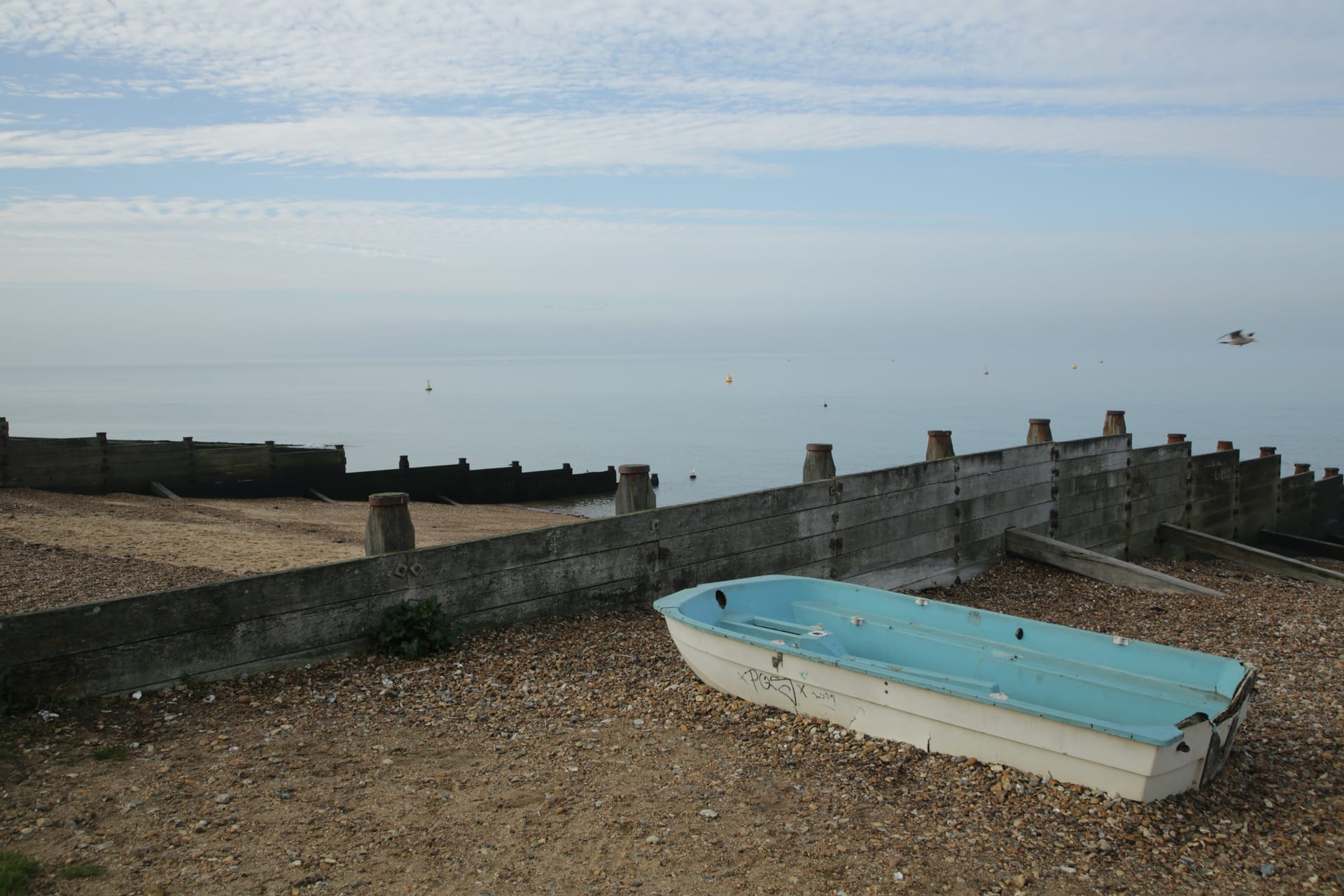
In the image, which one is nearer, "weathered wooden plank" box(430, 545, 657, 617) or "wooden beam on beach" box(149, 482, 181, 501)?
"weathered wooden plank" box(430, 545, 657, 617)

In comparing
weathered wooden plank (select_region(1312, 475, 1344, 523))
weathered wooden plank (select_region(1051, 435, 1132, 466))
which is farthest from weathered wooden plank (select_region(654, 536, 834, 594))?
weathered wooden plank (select_region(1312, 475, 1344, 523))

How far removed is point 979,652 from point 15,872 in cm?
565

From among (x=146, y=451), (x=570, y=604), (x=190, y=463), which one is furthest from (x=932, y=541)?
(x=146, y=451)

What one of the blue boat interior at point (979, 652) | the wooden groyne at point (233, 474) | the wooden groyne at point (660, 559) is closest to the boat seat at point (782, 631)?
the blue boat interior at point (979, 652)

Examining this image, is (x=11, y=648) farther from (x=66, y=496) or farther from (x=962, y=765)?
(x=66, y=496)

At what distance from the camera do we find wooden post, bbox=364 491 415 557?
7.15m

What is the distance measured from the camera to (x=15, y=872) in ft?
12.9

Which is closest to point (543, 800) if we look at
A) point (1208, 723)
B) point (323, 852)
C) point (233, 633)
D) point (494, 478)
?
point (323, 852)

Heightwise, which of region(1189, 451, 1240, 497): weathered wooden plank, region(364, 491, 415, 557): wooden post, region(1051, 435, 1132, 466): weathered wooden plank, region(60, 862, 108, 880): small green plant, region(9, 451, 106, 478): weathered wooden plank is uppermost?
region(9, 451, 106, 478): weathered wooden plank

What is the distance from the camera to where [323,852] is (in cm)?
440

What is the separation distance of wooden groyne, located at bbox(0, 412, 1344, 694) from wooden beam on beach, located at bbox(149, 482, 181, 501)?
14.6 metres

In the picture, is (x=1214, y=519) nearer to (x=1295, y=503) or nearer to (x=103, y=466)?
(x=1295, y=503)

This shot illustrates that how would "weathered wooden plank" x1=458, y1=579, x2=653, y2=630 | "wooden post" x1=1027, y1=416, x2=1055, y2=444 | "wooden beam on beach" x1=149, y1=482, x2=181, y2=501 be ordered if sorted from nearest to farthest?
"weathered wooden plank" x1=458, y1=579, x2=653, y2=630, "wooden post" x1=1027, y1=416, x2=1055, y2=444, "wooden beam on beach" x1=149, y1=482, x2=181, y2=501

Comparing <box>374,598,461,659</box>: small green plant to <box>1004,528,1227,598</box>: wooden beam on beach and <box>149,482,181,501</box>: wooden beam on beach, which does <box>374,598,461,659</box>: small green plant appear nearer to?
<box>1004,528,1227,598</box>: wooden beam on beach
